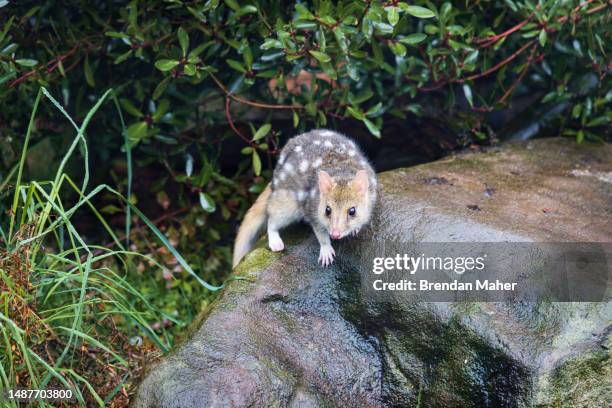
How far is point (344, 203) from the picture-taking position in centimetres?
444

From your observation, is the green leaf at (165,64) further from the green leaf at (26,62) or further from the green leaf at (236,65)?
the green leaf at (26,62)

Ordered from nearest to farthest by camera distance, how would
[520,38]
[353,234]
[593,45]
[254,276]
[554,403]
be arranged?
[554,403]
[254,276]
[353,234]
[593,45]
[520,38]

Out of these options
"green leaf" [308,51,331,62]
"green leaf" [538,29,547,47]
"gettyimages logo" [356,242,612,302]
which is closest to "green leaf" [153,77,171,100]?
"green leaf" [308,51,331,62]

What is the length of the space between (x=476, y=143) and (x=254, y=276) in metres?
2.55

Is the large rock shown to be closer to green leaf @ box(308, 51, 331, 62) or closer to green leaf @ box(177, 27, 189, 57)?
green leaf @ box(308, 51, 331, 62)

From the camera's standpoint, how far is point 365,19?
4.78 meters

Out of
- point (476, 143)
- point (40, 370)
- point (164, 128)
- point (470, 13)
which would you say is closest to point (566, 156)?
point (476, 143)

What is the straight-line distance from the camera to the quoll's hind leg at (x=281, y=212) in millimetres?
4738

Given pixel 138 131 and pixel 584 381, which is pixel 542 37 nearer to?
pixel 584 381

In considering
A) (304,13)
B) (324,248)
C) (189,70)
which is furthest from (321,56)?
(324,248)

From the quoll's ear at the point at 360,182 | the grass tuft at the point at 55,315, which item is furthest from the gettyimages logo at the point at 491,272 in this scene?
the grass tuft at the point at 55,315

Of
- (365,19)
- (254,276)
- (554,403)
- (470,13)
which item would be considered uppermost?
(365,19)

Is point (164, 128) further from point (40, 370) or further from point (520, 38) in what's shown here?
point (520, 38)

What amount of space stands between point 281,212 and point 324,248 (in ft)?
1.43
